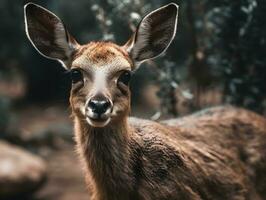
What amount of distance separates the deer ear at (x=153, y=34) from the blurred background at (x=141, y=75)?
2.07 metres

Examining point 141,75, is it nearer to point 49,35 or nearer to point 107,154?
point 49,35

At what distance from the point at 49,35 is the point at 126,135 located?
1225mm

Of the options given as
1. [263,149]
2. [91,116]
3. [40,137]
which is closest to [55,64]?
[40,137]

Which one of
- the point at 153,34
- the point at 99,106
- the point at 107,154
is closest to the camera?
the point at 99,106

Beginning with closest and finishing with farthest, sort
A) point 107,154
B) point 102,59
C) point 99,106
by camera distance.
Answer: point 99,106, point 102,59, point 107,154

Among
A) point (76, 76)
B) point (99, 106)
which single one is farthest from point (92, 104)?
point (76, 76)

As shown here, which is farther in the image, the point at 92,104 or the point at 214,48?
the point at 214,48

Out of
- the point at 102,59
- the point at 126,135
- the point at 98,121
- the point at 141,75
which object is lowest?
the point at 141,75

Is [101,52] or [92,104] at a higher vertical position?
[101,52]

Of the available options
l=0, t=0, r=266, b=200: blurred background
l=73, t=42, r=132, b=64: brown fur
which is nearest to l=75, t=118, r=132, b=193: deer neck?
l=73, t=42, r=132, b=64: brown fur

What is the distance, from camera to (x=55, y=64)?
1759cm

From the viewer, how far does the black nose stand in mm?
5520

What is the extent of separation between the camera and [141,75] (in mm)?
15633

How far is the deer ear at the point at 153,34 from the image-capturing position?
6383 mm
